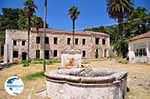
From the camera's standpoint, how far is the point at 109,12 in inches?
2000

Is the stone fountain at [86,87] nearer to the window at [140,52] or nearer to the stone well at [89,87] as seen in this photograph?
the stone well at [89,87]

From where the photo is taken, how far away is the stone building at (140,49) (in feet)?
110

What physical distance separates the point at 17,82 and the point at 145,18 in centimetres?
4000

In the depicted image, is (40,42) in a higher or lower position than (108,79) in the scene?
higher

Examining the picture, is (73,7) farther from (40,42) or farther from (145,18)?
(145,18)

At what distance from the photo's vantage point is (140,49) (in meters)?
36.2

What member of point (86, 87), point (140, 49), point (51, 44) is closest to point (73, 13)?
point (51, 44)

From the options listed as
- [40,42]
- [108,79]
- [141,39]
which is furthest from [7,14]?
[108,79]

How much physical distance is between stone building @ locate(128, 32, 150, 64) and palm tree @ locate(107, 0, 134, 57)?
1050 centimetres

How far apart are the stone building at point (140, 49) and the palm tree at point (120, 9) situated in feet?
34.5

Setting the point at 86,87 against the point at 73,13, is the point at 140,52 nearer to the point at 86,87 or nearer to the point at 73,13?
the point at 73,13

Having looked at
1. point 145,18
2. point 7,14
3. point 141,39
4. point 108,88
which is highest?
point 7,14

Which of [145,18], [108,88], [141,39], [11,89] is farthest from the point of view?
[145,18]

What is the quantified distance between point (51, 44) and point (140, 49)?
19.2m
